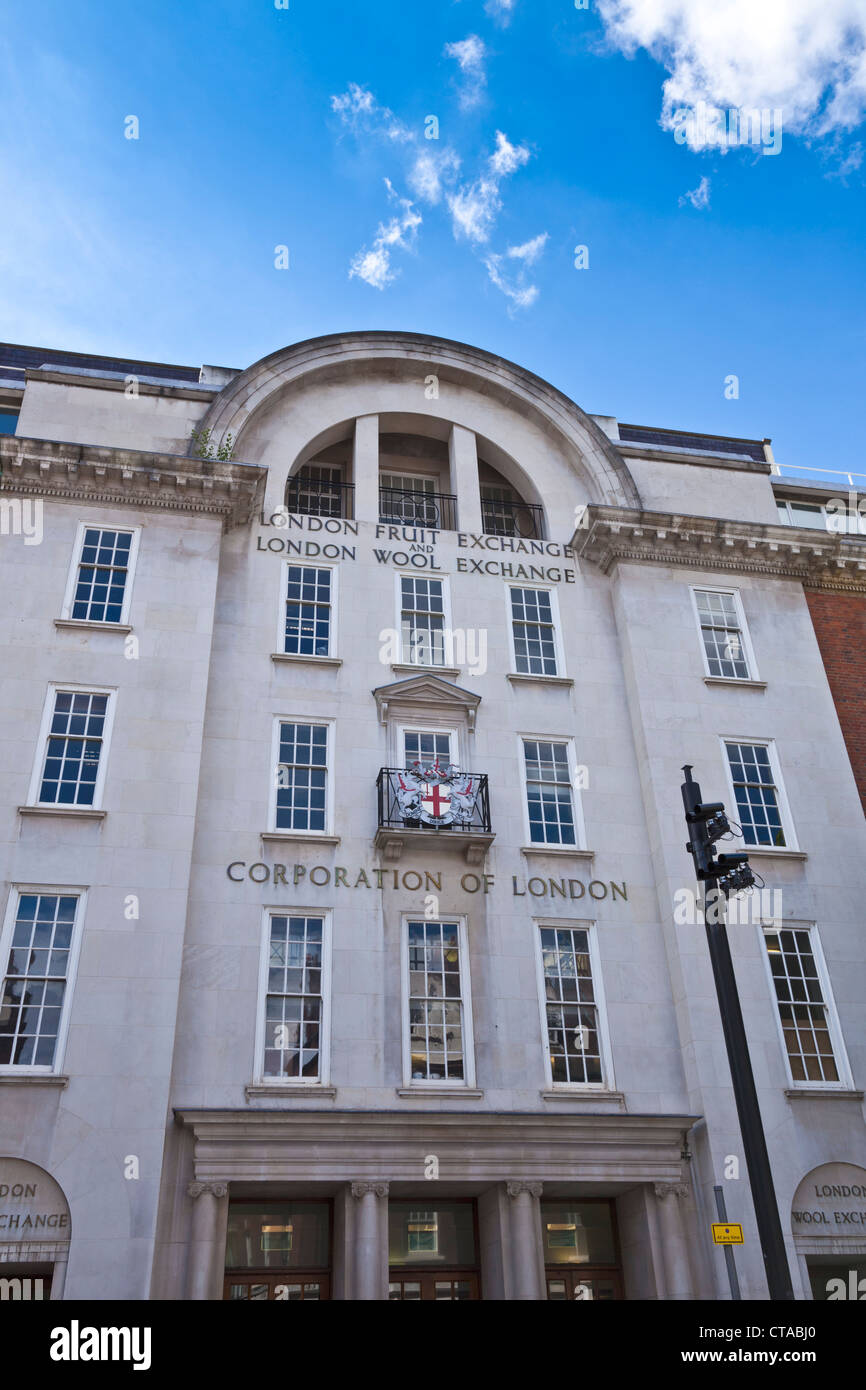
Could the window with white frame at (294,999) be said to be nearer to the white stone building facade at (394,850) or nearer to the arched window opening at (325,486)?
the white stone building facade at (394,850)

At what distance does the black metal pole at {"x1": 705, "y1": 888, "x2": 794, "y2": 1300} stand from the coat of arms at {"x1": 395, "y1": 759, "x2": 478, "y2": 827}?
7.78 m

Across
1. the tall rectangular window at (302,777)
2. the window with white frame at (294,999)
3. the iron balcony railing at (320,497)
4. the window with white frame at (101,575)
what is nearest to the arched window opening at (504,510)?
the iron balcony railing at (320,497)

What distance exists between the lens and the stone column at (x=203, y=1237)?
1522cm

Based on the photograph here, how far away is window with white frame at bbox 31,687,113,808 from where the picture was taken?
1861 cm

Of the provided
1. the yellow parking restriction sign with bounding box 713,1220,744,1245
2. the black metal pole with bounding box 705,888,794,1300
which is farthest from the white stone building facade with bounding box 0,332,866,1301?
the black metal pole with bounding box 705,888,794,1300

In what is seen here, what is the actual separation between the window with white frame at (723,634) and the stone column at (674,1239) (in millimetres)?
10521

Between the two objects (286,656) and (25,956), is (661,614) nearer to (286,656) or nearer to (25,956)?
(286,656)

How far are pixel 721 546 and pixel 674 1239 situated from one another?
48.4ft

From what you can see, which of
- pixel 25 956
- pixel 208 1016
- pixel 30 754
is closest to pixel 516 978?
pixel 208 1016

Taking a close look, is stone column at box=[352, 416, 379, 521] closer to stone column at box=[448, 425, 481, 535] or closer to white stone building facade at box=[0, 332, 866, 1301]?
white stone building facade at box=[0, 332, 866, 1301]

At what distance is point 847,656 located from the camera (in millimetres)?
24672

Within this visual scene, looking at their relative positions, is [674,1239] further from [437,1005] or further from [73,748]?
[73,748]

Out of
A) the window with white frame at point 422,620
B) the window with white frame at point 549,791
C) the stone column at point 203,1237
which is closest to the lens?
the stone column at point 203,1237

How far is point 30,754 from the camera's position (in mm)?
18750
